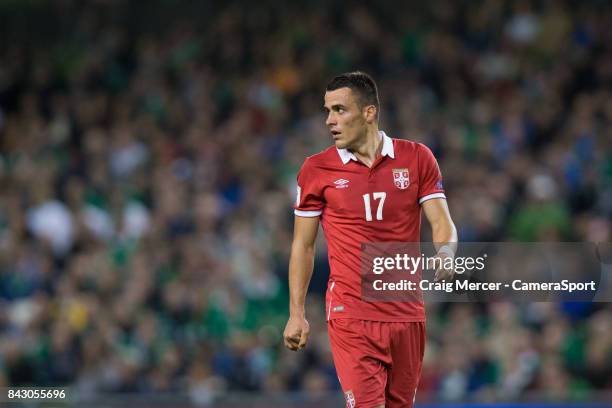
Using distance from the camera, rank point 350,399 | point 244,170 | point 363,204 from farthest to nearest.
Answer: point 244,170 < point 363,204 < point 350,399

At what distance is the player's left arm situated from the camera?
593cm

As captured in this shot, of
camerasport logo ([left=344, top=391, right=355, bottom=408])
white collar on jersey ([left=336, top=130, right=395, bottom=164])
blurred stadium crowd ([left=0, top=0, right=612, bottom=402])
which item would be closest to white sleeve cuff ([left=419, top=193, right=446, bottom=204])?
white collar on jersey ([left=336, top=130, right=395, bottom=164])

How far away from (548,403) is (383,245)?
13.6 feet

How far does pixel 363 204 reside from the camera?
6.05m

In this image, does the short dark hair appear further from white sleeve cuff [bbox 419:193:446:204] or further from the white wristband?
the white wristband

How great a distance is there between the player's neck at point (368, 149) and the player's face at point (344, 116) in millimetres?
67

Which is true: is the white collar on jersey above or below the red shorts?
above

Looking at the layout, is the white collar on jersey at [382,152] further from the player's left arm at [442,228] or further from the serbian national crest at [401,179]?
the player's left arm at [442,228]

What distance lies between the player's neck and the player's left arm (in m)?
0.37

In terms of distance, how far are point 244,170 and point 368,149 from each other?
6775 millimetres

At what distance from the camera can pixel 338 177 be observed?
240 inches

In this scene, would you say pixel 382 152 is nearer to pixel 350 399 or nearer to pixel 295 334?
pixel 295 334

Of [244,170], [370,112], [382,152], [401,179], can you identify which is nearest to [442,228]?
[401,179]

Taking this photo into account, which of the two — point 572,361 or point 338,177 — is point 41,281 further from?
point 338,177
